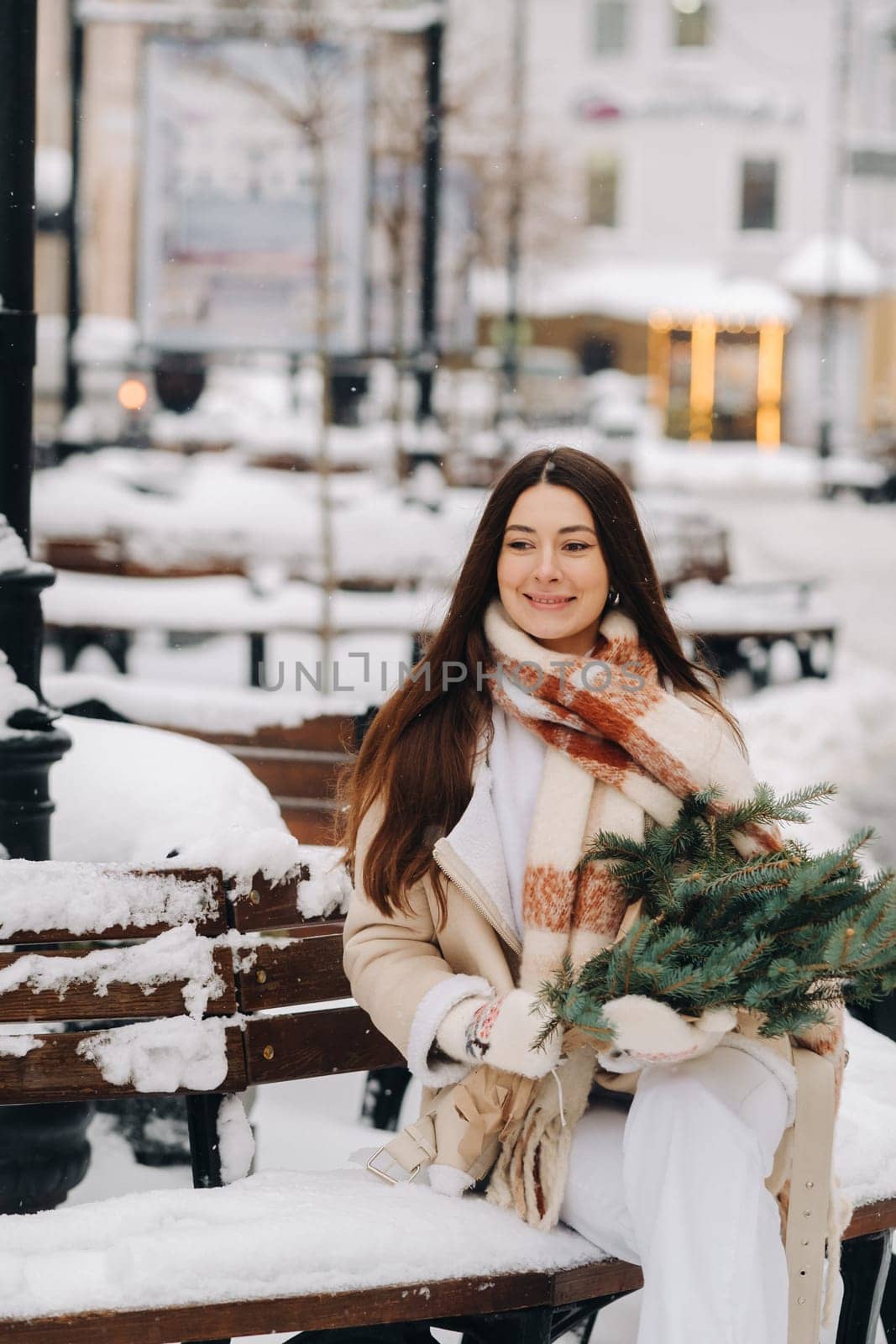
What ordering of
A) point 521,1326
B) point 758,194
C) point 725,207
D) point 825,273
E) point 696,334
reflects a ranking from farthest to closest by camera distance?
1. point 758,194
2. point 725,207
3. point 696,334
4. point 825,273
5. point 521,1326

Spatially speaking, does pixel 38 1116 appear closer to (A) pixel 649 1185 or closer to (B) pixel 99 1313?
(B) pixel 99 1313

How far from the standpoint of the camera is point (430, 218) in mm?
12047

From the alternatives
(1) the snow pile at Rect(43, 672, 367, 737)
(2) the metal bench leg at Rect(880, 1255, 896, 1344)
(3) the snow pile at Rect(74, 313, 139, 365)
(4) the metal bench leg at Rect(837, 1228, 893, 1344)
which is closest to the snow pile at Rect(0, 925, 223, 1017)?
(4) the metal bench leg at Rect(837, 1228, 893, 1344)

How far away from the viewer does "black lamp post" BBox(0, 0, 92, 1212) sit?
3.98 m

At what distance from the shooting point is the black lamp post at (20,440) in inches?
157

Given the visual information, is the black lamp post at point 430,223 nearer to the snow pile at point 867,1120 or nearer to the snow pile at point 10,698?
the snow pile at point 10,698

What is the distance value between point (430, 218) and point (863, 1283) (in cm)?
973

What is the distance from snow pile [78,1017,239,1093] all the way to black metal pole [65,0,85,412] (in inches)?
348

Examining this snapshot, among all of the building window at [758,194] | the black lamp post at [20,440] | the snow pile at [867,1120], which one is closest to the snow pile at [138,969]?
the black lamp post at [20,440]

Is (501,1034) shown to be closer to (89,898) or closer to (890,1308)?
(89,898)

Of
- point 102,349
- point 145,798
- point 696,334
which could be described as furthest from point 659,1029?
point 696,334

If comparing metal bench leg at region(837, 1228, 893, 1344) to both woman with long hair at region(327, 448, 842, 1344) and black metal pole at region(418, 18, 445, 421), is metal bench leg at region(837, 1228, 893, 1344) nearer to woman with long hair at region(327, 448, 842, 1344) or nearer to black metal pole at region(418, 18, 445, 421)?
woman with long hair at region(327, 448, 842, 1344)

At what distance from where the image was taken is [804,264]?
40.8m

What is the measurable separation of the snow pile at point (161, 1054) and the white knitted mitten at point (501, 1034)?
54 centimetres
